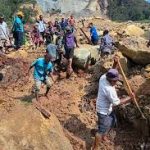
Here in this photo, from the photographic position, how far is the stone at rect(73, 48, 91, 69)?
14531 millimetres

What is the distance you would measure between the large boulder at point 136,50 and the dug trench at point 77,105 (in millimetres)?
273

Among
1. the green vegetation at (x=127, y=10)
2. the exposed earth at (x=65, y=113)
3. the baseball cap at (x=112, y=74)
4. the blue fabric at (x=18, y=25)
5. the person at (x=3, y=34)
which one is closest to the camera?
the baseball cap at (x=112, y=74)

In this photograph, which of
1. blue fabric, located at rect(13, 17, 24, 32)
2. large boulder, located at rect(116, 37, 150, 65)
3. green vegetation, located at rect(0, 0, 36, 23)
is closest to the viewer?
large boulder, located at rect(116, 37, 150, 65)

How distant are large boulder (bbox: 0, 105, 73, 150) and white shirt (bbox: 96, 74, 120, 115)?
1124mm

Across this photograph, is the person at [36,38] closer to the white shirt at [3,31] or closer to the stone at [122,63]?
the white shirt at [3,31]

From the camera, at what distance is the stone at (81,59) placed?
47.7ft

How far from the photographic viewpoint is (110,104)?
28.4ft

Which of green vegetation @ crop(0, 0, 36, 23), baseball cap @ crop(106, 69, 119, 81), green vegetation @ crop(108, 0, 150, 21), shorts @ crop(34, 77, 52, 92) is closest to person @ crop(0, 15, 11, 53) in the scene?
shorts @ crop(34, 77, 52, 92)

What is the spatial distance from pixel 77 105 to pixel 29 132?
3.41 metres

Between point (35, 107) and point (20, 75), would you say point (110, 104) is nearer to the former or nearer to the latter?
point (35, 107)

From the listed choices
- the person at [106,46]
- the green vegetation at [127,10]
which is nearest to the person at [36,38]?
the person at [106,46]

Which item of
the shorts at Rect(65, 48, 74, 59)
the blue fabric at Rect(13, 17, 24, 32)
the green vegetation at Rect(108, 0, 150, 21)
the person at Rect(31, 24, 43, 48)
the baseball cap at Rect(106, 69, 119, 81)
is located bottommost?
the green vegetation at Rect(108, 0, 150, 21)

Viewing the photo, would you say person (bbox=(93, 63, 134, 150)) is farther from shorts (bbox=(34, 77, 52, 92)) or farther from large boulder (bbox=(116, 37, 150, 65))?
large boulder (bbox=(116, 37, 150, 65))

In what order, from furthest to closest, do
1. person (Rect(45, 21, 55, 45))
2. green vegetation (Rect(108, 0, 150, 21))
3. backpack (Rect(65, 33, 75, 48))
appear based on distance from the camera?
green vegetation (Rect(108, 0, 150, 21)) < person (Rect(45, 21, 55, 45)) < backpack (Rect(65, 33, 75, 48))
